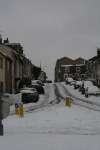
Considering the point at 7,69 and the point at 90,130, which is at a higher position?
the point at 7,69

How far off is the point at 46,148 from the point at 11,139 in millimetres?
1653

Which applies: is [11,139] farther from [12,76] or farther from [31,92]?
[12,76]

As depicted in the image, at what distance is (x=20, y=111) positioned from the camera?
1120 inches

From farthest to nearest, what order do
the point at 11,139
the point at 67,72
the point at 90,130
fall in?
the point at 67,72, the point at 90,130, the point at 11,139

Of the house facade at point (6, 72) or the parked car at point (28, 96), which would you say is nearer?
the parked car at point (28, 96)

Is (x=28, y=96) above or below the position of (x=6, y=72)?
below

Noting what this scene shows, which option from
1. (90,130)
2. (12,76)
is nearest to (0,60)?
(12,76)

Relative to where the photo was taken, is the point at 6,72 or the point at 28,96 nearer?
the point at 28,96

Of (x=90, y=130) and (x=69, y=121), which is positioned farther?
(x=69, y=121)

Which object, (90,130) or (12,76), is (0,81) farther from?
(90,130)

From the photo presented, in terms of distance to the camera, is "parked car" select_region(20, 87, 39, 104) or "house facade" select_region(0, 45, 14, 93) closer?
"parked car" select_region(20, 87, 39, 104)

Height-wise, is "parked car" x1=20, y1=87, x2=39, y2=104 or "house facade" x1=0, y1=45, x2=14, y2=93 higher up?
"house facade" x1=0, y1=45, x2=14, y2=93

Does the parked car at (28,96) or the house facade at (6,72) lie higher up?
the house facade at (6,72)

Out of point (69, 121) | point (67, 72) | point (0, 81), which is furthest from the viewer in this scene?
point (67, 72)
